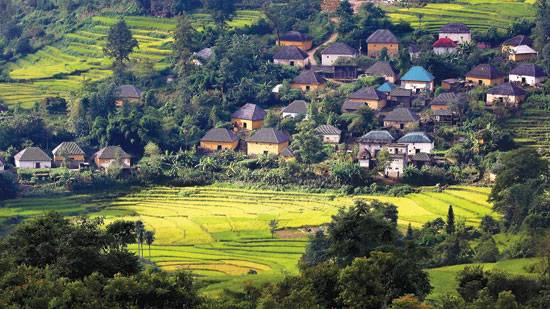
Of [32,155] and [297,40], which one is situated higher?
[297,40]

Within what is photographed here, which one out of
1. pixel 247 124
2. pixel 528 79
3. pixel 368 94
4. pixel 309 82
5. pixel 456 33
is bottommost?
pixel 247 124

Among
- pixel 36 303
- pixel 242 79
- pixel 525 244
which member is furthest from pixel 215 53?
pixel 36 303

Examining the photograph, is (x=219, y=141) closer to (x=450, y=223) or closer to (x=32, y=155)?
(x=32, y=155)

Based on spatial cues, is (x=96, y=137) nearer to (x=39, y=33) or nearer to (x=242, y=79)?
(x=242, y=79)

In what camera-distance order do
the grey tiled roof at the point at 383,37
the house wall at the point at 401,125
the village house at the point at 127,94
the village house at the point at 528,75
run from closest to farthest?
1. the house wall at the point at 401,125
2. the village house at the point at 528,75
3. the village house at the point at 127,94
4. the grey tiled roof at the point at 383,37

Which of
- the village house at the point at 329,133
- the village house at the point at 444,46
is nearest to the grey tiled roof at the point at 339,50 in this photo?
the village house at the point at 444,46

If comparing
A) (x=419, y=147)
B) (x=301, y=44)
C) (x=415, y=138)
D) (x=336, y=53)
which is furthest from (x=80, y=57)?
(x=419, y=147)

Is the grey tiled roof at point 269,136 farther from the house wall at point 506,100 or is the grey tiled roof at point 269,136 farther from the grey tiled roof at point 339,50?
the house wall at point 506,100
